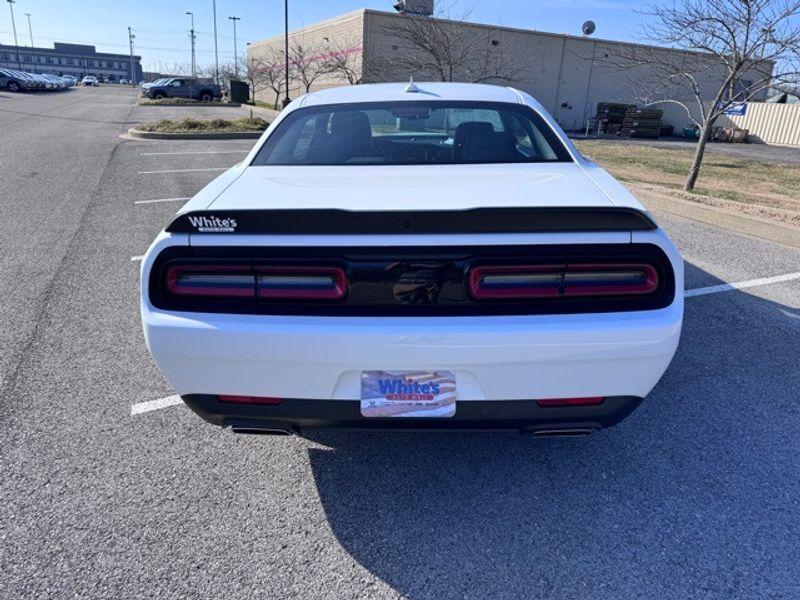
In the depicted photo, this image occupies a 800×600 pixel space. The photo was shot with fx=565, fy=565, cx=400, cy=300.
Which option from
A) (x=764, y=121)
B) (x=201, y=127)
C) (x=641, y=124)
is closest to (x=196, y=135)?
(x=201, y=127)

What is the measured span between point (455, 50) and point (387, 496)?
26.8 meters

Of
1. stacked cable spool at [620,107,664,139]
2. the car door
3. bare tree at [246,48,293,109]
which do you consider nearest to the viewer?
stacked cable spool at [620,107,664,139]

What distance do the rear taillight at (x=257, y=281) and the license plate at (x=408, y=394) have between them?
0.35 m

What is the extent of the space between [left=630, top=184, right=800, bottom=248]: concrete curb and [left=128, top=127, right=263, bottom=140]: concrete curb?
517 inches

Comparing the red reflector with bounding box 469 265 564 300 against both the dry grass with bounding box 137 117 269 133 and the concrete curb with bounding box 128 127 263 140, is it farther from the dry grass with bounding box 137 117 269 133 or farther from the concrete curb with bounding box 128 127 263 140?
the dry grass with bounding box 137 117 269 133

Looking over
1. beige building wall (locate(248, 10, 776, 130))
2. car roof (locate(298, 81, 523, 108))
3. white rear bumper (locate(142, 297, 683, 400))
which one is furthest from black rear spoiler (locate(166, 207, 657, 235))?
beige building wall (locate(248, 10, 776, 130))

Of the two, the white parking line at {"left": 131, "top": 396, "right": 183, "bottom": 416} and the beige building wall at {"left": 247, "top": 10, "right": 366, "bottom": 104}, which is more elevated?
the beige building wall at {"left": 247, "top": 10, "right": 366, "bottom": 104}

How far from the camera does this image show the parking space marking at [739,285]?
5.02m

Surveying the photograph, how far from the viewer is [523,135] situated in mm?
3551

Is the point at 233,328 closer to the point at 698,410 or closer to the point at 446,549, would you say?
the point at 446,549

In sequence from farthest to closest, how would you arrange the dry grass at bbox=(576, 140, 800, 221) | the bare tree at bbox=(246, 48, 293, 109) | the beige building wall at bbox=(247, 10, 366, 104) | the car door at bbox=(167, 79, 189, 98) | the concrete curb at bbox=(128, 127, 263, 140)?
1. the car door at bbox=(167, 79, 189, 98)
2. the bare tree at bbox=(246, 48, 293, 109)
3. the beige building wall at bbox=(247, 10, 366, 104)
4. the concrete curb at bbox=(128, 127, 263, 140)
5. the dry grass at bbox=(576, 140, 800, 221)

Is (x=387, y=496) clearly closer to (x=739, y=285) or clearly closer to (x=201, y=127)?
(x=739, y=285)

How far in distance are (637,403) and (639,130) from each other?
33698 millimetres

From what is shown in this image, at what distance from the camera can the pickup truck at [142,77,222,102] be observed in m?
43.8
